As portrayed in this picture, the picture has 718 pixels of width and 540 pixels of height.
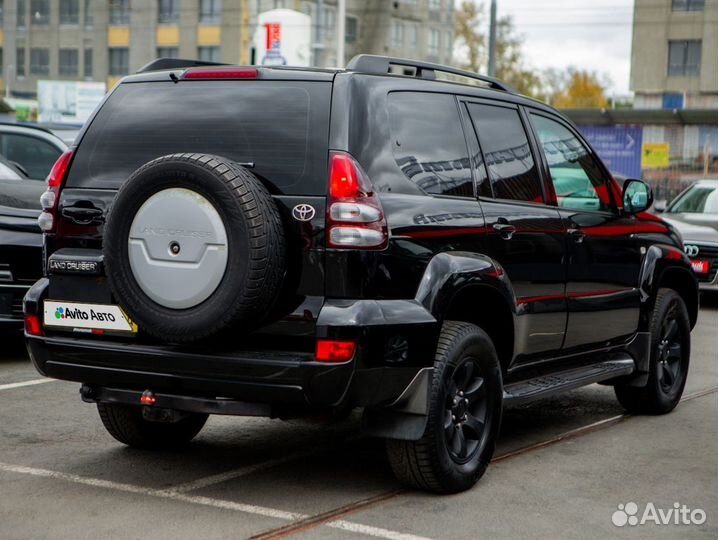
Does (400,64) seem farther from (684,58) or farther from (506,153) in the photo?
(684,58)

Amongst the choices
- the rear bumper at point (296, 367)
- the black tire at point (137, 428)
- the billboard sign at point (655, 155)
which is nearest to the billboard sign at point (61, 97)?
the billboard sign at point (655, 155)

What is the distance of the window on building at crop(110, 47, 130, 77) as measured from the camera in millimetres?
78644

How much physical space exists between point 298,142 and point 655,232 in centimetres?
324

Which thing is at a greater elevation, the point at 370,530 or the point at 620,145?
Answer: the point at 620,145

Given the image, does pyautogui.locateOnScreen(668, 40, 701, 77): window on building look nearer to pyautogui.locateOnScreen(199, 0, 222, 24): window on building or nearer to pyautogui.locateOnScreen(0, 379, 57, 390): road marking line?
pyautogui.locateOnScreen(199, 0, 222, 24): window on building

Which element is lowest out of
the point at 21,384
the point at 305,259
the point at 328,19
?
the point at 21,384

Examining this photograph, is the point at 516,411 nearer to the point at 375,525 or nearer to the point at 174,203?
the point at 375,525

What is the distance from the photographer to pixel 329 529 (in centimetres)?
475

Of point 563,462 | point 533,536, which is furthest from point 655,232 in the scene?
point 533,536

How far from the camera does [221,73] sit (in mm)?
5320

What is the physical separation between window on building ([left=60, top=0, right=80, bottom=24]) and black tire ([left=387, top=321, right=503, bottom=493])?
79.1 metres

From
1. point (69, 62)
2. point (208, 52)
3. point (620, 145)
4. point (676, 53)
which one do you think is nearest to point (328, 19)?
point (208, 52)

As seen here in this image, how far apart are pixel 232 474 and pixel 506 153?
2117 millimetres

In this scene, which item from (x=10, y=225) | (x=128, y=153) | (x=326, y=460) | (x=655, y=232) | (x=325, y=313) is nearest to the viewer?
(x=325, y=313)
